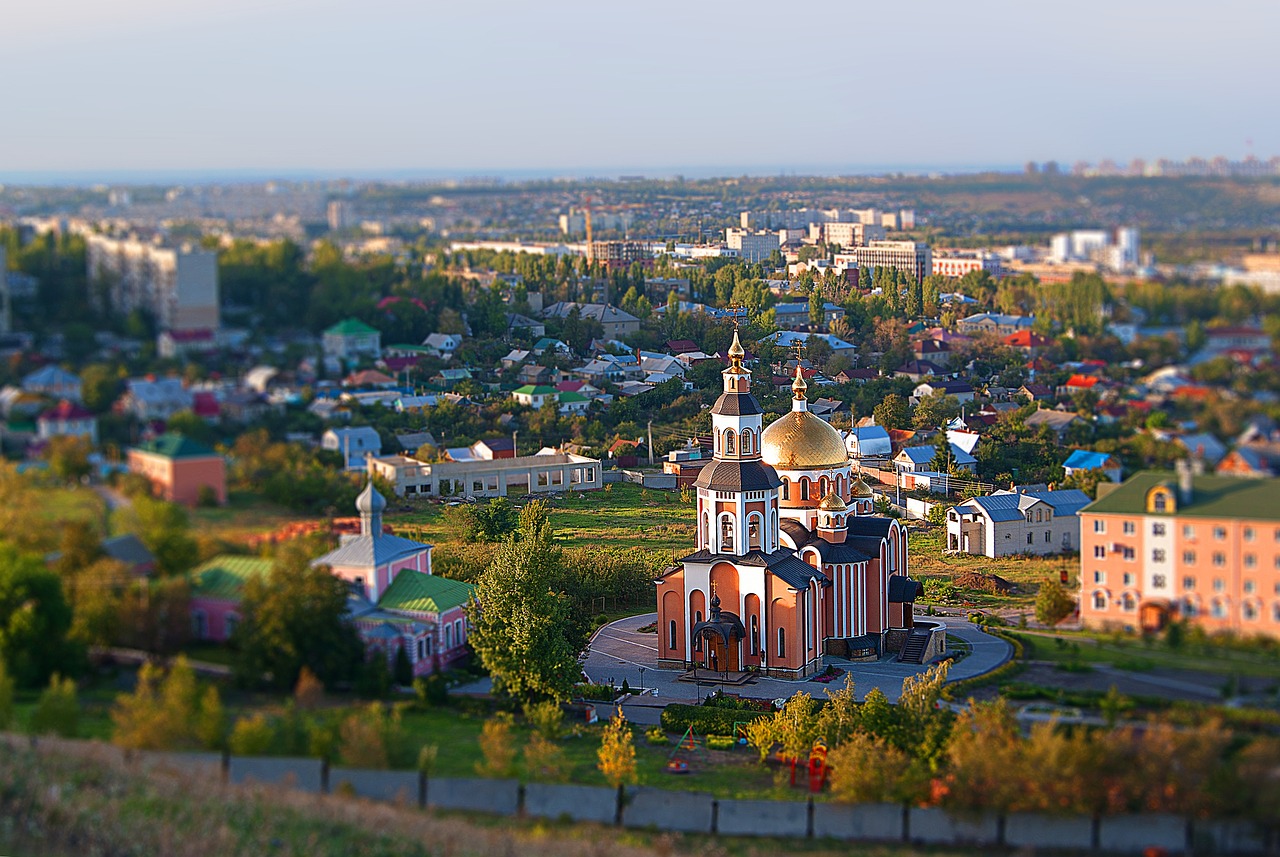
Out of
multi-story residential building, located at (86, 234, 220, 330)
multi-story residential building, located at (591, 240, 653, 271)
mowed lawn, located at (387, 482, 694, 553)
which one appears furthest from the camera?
multi-story residential building, located at (591, 240, 653, 271)

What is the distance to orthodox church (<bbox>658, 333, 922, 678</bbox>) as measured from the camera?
1678cm

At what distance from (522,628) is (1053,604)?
4.98m

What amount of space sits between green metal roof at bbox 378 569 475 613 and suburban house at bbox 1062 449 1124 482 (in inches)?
251

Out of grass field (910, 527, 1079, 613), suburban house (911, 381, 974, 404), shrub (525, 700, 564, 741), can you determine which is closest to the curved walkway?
grass field (910, 527, 1079, 613)

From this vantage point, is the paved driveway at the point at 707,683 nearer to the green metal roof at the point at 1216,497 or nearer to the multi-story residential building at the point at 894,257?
the green metal roof at the point at 1216,497

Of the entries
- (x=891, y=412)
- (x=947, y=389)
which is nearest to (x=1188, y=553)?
(x=947, y=389)

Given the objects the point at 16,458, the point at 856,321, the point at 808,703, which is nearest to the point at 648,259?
the point at 856,321

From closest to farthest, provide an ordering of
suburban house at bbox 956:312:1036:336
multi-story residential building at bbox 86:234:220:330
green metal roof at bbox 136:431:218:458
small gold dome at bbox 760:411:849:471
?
green metal roof at bbox 136:431:218:458 → multi-story residential building at bbox 86:234:220:330 → small gold dome at bbox 760:411:849:471 → suburban house at bbox 956:312:1036:336

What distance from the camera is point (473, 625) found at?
1473 centimetres

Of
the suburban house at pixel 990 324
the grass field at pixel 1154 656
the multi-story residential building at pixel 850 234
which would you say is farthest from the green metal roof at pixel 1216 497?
the multi-story residential building at pixel 850 234

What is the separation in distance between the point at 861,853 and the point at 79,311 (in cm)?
738

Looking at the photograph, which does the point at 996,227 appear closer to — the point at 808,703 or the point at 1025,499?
the point at 1025,499

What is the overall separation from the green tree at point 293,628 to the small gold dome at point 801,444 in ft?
27.8

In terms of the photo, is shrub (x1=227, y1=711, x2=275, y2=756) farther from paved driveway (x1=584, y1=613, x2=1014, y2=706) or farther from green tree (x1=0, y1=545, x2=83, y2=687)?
paved driveway (x1=584, y1=613, x2=1014, y2=706)
